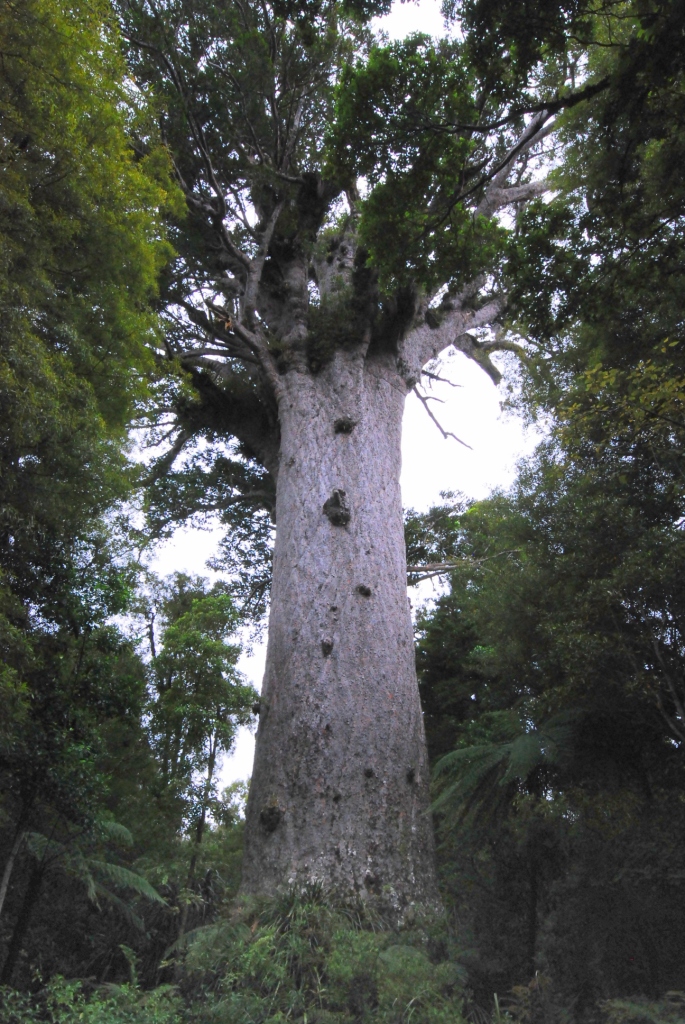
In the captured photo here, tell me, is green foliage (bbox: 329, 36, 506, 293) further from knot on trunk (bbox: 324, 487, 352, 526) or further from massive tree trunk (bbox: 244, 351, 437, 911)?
massive tree trunk (bbox: 244, 351, 437, 911)

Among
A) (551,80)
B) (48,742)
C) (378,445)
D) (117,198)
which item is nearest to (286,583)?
(378,445)

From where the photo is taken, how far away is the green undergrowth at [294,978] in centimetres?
320

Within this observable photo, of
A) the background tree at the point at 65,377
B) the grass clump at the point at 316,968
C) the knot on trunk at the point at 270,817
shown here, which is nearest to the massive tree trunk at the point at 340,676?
the knot on trunk at the point at 270,817

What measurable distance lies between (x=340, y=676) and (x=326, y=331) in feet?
13.1

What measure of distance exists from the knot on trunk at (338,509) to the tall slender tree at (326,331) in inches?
0.7

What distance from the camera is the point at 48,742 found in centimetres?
478

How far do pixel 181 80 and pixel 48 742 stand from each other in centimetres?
715

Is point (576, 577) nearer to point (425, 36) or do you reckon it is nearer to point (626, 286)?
point (626, 286)

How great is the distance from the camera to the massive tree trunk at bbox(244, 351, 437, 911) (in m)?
4.93

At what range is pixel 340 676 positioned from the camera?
5652 millimetres

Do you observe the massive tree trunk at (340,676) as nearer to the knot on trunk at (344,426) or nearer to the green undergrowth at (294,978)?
the knot on trunk at (344,426)

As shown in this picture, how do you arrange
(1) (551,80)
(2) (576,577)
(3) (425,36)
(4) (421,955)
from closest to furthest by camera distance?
1. (4) (421,955)
2. (2) (576,577)
3. (3) (425,36)
4. (1) (551,80)

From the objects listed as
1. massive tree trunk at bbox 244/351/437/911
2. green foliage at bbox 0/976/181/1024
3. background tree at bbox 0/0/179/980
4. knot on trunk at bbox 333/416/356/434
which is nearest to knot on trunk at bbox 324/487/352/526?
massive tree trunk at bbox 244/351/437/911

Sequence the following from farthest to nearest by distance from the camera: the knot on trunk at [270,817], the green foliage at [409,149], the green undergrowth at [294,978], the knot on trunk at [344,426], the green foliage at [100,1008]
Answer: the knot on trunk at [344,426], the knot on trunk at [270,817], the green foliage at [409,149], the green undergrowth at [294,978], the green foliage at [100,1008]
